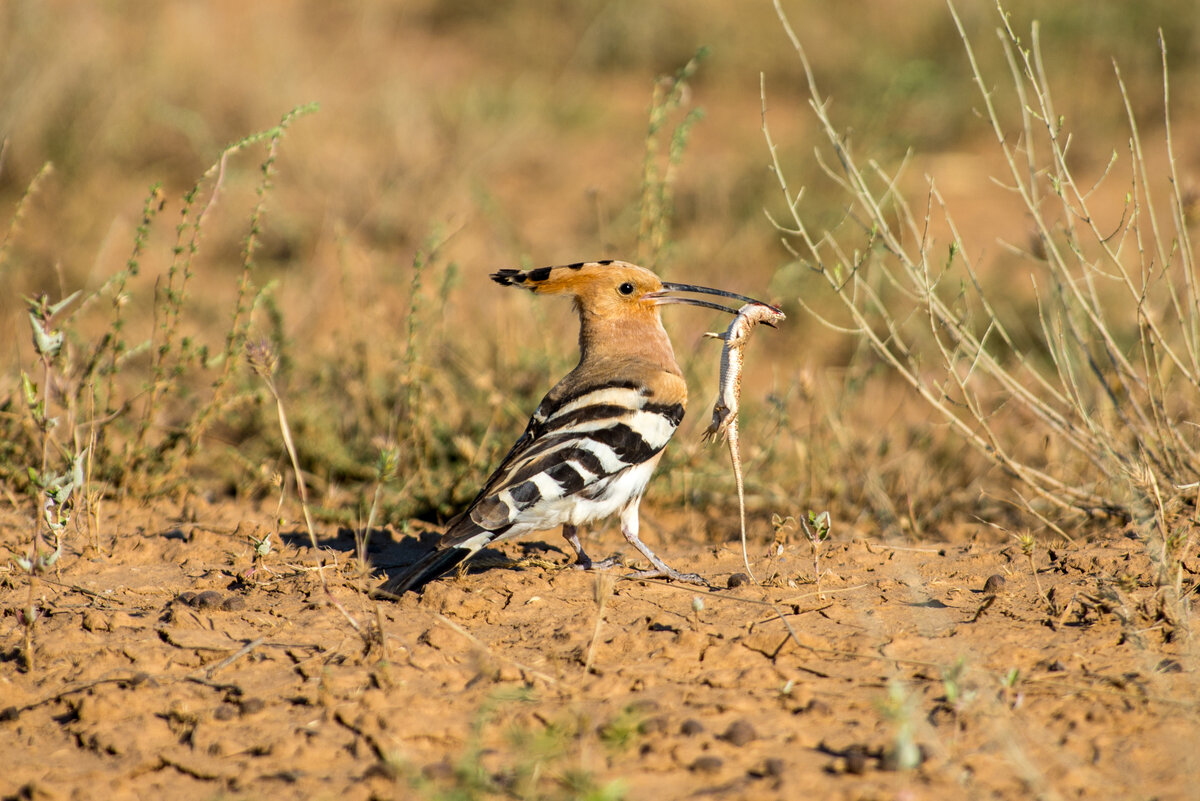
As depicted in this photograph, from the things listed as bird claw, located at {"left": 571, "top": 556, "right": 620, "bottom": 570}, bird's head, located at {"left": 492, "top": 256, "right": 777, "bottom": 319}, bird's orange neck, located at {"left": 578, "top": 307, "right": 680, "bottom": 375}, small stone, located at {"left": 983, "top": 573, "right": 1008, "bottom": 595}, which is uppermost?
bird's head, located at {"left": 492, "top": 256, "right": 777, "bottom": 319}

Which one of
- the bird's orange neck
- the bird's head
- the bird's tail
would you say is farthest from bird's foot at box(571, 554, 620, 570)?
the bird's head

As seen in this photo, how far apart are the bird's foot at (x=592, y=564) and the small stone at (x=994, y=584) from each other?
1026 mm

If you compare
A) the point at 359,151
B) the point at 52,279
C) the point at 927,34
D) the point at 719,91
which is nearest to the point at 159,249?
the point at 52,279

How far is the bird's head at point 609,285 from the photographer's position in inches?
142

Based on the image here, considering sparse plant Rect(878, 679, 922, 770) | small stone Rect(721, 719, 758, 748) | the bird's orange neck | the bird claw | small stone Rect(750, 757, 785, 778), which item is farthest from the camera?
the bird's orange neck

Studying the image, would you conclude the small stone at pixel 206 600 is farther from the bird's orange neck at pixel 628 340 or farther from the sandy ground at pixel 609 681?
the bird's orange neck at pixel 628 340

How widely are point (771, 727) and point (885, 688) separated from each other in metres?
0.29

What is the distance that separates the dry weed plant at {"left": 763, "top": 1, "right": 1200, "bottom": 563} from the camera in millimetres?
2766

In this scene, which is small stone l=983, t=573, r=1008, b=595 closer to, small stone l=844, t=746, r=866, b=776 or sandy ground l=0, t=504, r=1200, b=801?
sandy ground l=0, t=504, r=1200, b=801

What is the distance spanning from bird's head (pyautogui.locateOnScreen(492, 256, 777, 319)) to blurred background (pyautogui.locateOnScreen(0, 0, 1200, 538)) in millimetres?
399

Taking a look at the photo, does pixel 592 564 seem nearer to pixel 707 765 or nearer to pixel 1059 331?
pixel 707 765

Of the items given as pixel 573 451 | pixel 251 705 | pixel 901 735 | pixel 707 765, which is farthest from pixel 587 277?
pixel 901 735

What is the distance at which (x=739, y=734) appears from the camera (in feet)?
6.80

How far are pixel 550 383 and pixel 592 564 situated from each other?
1203mm
